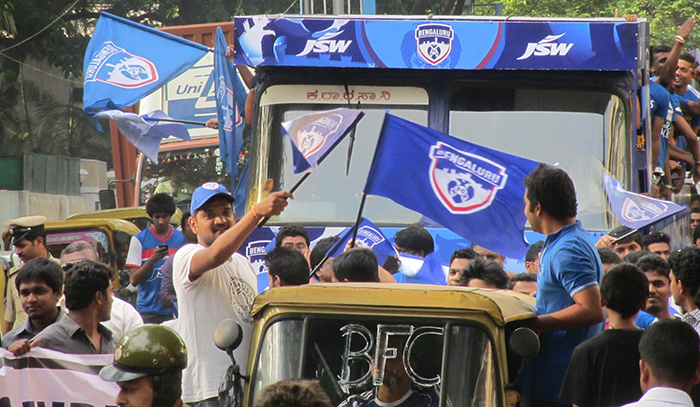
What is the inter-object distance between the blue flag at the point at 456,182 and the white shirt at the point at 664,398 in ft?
7.35

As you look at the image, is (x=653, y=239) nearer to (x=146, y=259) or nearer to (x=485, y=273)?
(x=485, y=273)

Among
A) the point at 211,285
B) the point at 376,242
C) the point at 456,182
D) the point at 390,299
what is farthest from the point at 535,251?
the point at 390,299

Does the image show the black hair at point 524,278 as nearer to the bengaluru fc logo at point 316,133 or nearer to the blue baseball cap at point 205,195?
the bengaluru fc logo at point 316,133

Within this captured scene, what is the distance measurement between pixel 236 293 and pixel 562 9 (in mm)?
25593

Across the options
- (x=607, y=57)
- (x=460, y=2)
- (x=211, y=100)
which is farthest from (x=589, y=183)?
(x=460, y=2)

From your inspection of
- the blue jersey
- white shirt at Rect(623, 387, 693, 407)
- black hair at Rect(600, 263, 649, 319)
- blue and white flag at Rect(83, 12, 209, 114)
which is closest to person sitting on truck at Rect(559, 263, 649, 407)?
black hair at Rect(600, 263, 649, 319)

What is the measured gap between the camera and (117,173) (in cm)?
1589

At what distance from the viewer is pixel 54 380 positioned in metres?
5.10

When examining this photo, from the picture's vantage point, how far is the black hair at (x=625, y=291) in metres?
4.22

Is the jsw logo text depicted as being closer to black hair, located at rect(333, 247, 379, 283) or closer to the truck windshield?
black hair, located at rect(333, 247, 379, 283)

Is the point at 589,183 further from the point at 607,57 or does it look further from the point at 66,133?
the point at 66,133

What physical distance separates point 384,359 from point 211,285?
1.53 meters

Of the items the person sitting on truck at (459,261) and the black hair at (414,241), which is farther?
the black hair at (414,241)

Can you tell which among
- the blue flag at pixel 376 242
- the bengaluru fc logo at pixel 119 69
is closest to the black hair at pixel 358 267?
the blue flag at pixel 376 242
